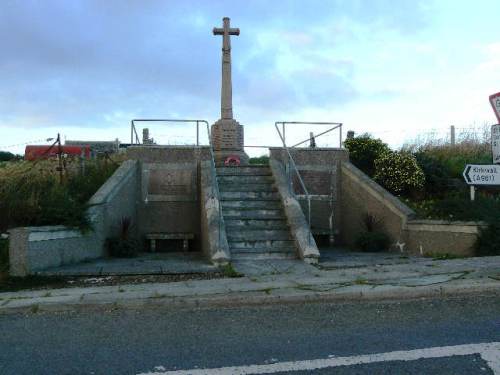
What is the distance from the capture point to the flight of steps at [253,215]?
9945mm

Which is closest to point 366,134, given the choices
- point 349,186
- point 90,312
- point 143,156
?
point 349,186

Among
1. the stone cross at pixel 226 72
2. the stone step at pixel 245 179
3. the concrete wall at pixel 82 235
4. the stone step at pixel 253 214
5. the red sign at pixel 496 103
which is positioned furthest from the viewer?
the stone cross at pixel 226 72

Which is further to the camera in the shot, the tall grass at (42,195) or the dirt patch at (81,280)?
the tall grass at (42,195)

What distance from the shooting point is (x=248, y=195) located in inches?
474

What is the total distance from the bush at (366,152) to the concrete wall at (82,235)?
6.17 m

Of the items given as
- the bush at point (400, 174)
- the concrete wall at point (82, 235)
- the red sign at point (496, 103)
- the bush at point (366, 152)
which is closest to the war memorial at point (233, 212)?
the concrete wall at point (82, 235)

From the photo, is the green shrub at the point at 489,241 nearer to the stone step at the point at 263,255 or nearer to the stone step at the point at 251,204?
the stone step at the point at 263,255

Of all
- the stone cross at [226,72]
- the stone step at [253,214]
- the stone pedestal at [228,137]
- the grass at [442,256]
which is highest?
the stone cross at [226,72]

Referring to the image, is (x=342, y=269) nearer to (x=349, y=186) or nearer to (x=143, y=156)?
(x=349, y=186)

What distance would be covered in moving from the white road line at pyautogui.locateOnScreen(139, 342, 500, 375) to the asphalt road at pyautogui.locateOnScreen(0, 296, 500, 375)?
0.02m

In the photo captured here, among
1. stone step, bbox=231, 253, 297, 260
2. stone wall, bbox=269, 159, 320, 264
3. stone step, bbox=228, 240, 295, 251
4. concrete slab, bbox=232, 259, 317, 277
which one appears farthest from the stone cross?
concrete slab, bbox=232, 259, 317, 277

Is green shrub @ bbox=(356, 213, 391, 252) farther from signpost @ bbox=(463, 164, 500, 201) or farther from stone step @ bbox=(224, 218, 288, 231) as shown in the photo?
signpost @ bbox=(463, 164, 500, 201)

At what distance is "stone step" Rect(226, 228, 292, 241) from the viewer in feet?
33.4

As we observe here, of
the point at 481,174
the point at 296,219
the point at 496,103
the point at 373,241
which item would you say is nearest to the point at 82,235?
the point at 296,219
